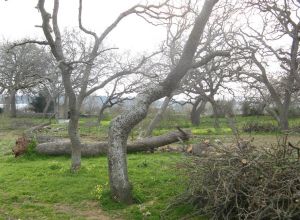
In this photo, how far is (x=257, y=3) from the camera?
12.7 m

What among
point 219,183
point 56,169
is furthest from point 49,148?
point 219,183

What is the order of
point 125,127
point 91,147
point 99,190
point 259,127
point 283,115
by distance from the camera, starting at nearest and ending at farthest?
1. point 125,127
2. point 99,190
3. point 91,147
4. point 283,115
5. point 259,127

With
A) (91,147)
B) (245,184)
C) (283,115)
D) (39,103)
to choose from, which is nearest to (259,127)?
(283,115)

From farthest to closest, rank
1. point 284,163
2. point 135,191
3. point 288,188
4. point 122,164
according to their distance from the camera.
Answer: point 135,191
point 122,164
point 284,163
point 288,188

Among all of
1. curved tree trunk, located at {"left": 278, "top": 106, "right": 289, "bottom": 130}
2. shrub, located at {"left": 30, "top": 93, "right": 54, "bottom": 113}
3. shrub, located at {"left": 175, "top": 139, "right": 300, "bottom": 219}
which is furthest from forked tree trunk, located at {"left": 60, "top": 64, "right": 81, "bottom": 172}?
shrub, located at {"left": 30, "top": 93, "right": 54, "bottom": 113}

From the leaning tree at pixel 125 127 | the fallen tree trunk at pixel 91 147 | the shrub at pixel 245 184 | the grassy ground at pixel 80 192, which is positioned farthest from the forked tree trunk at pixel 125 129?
→ the fallen tree trunk at pixel 91 147

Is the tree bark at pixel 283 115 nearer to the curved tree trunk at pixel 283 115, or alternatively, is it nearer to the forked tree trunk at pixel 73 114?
the curved tree trunk at pixel 283 115

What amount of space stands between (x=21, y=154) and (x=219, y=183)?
9.74 m

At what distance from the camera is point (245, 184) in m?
6.74

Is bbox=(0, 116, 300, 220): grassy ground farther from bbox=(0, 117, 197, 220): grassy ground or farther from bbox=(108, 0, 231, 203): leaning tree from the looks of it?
bbox=(108, 0, 231, 203): leaning tree

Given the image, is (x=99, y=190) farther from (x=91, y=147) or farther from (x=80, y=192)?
(x=91, y=147)

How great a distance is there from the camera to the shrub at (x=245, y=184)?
6195 mm

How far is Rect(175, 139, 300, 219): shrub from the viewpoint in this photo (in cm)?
620

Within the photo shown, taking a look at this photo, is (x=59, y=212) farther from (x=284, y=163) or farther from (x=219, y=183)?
(x=284, y=163)
